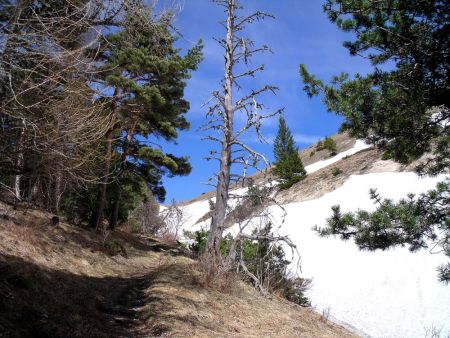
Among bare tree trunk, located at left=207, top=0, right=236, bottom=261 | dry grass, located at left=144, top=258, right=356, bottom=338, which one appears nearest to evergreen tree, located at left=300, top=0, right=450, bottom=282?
dry grass, located at left=144, top=258, right=356, bottom=338

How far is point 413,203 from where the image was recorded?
22.2ft

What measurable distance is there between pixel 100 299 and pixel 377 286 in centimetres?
1296

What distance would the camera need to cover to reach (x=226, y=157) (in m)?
11.1

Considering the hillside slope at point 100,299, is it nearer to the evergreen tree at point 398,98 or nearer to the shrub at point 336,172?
the evergreen tree at point 398,98

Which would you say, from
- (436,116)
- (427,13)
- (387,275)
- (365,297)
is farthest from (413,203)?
(387,275)

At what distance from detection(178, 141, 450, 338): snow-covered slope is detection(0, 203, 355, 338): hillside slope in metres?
3.87

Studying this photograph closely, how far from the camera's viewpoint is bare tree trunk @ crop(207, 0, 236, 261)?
412 inches

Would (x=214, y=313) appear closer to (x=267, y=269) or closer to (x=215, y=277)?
(x=215, y=277)

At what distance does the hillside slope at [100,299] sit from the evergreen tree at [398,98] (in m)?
2.25

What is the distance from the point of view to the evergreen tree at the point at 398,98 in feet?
17.7

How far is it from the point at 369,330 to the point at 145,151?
9980 mm

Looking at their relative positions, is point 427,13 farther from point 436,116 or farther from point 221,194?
point 221,194

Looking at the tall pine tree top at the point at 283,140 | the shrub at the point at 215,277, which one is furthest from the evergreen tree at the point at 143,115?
the tall pine tree top at the point at 283,140

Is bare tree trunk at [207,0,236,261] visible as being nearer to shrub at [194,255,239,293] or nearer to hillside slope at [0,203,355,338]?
shrub at [194,255,239,293]
